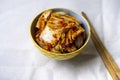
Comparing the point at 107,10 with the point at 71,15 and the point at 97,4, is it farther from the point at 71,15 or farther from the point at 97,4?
the point at 71,15

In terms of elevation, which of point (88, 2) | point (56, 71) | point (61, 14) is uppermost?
point (88, 2)

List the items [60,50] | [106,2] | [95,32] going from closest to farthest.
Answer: [60,50]
[95,32]
[106,2]

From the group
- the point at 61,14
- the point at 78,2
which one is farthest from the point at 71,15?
the point at 78,2

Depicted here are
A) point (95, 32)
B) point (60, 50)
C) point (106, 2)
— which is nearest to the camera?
point (60, 50)

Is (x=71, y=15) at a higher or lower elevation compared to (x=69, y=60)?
higher

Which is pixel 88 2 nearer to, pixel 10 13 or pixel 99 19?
pixel 99 19

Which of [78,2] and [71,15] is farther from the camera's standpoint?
[78,2]
